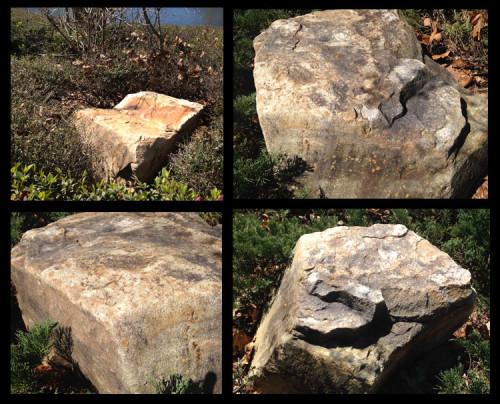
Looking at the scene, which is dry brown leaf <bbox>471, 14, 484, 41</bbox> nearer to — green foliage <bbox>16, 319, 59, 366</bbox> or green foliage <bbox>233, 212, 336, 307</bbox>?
green foliage <bbox>233, 212, 336, 307</bbox>

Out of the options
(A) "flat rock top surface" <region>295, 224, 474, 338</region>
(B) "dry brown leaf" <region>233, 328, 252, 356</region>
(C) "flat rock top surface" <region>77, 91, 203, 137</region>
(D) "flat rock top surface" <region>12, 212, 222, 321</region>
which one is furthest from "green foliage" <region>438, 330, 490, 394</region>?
(C) "flat rock top surface" <region>77, 91, 203, 137</region>

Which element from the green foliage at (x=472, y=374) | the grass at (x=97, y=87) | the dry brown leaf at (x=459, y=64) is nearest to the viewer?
the green foliage at (x=472, y=374)

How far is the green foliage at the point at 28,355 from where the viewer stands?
3166 millimetres

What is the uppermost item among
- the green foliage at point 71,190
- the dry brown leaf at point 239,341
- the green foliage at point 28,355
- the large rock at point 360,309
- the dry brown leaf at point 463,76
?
the dry brown leaf at point 463,76

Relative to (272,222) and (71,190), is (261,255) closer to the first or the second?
(272,222)

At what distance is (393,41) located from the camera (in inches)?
166

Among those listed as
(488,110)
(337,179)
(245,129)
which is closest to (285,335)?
(337,179)

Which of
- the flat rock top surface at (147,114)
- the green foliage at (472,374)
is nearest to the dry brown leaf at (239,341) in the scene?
the green foliage at (472,374)

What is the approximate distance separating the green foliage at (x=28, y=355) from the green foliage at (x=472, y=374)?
11.0ft

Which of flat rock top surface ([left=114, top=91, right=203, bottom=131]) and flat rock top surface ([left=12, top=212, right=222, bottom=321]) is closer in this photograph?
flat rock top surface ([left=12, top=212, right=222, bottom=321])

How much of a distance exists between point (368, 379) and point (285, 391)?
0.79 m

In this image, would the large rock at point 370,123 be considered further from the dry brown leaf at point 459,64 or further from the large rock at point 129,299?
the large rock at point 129,299

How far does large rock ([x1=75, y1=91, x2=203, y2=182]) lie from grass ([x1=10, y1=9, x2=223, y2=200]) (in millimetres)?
139

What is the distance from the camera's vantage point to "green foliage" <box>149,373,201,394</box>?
2.82m
